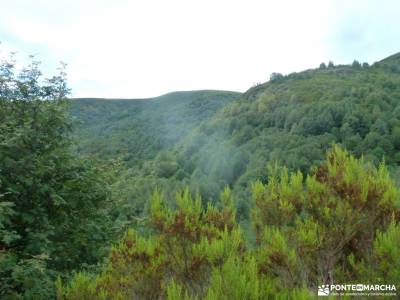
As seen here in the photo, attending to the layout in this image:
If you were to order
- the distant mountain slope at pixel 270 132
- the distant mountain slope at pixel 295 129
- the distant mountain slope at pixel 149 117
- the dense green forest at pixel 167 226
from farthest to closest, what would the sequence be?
the distant mountain slope at pixel 149 117
the distant mountain slope at pixel 295 129
the distant mountain slope at pixel 270 132
the dense green forest at pixel 167 226

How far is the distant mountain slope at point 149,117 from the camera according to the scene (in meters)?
118

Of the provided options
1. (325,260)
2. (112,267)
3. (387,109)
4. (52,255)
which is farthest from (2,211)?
(387,109)

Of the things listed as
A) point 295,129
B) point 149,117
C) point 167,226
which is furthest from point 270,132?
point 167,226

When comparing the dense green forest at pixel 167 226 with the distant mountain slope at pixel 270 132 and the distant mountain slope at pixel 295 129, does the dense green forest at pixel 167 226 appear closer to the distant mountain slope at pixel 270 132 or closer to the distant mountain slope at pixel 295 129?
the distant mountain slope at pixel 270 132

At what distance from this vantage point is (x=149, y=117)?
481 ft

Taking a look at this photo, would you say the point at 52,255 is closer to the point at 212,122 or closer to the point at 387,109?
the point at 387,109

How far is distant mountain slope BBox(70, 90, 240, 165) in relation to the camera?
117938mm

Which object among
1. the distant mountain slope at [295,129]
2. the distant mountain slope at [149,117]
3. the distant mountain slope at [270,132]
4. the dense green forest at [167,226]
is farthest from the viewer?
the distant mountain slope at [149,117]

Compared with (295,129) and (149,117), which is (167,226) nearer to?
(295,129)

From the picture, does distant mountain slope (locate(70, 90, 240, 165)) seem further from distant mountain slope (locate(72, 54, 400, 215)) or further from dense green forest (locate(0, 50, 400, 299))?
dense green forest (locate(0, 50, 400, 299))

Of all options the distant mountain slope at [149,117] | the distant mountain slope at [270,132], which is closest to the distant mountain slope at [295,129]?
the distant mountain slope at [270,132]

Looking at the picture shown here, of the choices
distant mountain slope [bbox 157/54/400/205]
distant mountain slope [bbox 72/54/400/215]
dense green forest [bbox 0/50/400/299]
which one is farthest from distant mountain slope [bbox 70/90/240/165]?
dense green forest [bbox 0/50/400/299]

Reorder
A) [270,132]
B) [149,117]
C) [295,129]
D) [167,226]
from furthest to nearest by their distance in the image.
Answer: [149,117] → [270,132] → [295,129] → [167,226]

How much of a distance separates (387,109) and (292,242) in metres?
92.3
